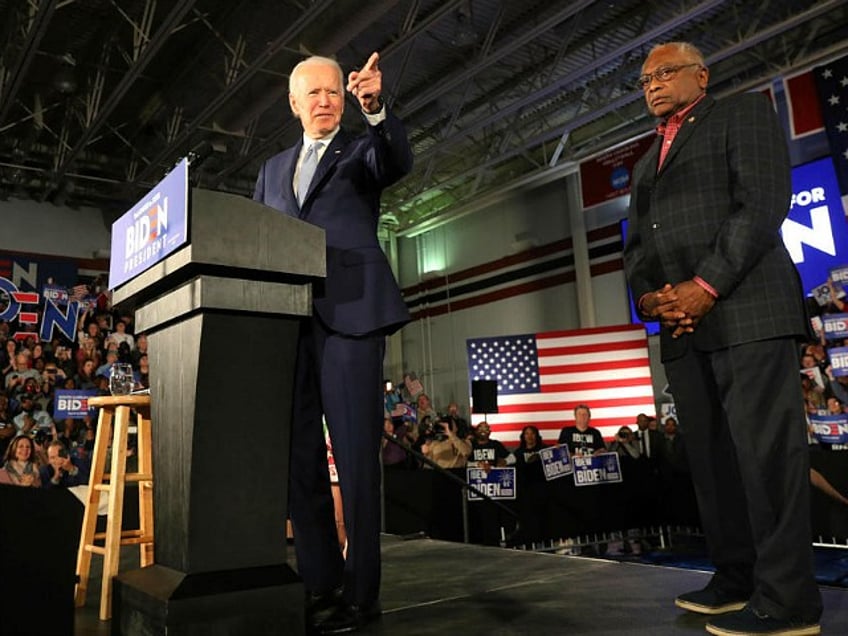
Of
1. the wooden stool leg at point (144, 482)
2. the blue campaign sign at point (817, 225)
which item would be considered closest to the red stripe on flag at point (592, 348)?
the blue campaign sign at point (817, 225)

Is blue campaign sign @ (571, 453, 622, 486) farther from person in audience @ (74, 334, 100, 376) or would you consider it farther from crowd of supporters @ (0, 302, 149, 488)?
person in audience @ (74, 334, 100, 376)

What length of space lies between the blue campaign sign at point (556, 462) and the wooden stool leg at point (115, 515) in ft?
14.6

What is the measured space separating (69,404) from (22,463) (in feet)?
8.61

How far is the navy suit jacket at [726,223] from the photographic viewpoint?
1380 millimetres

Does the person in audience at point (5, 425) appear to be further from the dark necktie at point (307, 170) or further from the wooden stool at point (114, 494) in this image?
the dark necktie at point (307, 170)

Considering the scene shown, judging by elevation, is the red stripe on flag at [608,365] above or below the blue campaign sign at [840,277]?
below

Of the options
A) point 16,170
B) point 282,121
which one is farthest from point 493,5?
point 16,170

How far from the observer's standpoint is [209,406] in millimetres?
1052

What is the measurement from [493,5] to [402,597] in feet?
22.3

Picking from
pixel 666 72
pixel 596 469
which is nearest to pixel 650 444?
pixel 596 469

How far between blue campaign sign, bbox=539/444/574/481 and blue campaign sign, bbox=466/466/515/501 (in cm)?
48

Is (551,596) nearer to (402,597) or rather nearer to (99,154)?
(402,597)

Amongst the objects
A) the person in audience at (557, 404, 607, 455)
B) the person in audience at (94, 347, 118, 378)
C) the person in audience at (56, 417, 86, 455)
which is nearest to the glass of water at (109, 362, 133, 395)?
the person in audience at (557, 404, 607, 455)

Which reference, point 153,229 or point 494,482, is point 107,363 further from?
point 153,229
